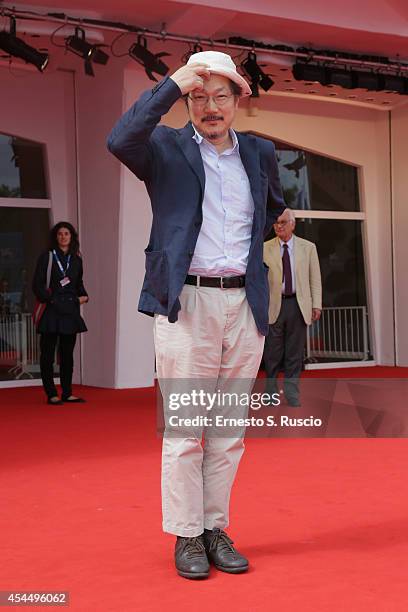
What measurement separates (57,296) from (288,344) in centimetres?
238

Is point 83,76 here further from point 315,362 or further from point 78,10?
point 315,362

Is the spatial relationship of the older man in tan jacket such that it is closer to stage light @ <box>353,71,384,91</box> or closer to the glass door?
stage light @ <box>353,71,384,91</box>

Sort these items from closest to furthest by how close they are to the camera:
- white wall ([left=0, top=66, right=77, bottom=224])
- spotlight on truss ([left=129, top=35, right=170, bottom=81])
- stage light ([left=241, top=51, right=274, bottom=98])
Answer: spotlight on truss ([left=129, top=35, right=170, bottom=81]) → stage light ([left=241, top=51, right=274, bottom=98]) → white wall ([left=0, top=66, right=77, bottom=224])

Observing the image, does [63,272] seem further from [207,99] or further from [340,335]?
[340,335]

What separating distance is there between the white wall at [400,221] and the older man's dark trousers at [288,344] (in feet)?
20.6

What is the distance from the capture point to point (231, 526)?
3.93 meters

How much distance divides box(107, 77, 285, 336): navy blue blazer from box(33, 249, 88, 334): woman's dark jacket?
5612mm

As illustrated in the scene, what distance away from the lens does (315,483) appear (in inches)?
194

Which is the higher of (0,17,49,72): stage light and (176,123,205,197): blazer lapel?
(0,17,49,72): stage light

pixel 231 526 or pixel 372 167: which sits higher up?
pixel 372 167

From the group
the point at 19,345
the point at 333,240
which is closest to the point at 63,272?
the point at 19,345

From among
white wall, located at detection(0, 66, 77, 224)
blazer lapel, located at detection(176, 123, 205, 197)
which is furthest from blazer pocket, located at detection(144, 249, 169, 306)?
white wall, located at detection(0, 66, 77, 224)

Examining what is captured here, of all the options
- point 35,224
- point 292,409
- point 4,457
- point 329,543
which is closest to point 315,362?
point 35,224

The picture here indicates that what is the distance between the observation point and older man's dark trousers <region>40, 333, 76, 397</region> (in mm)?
9156
